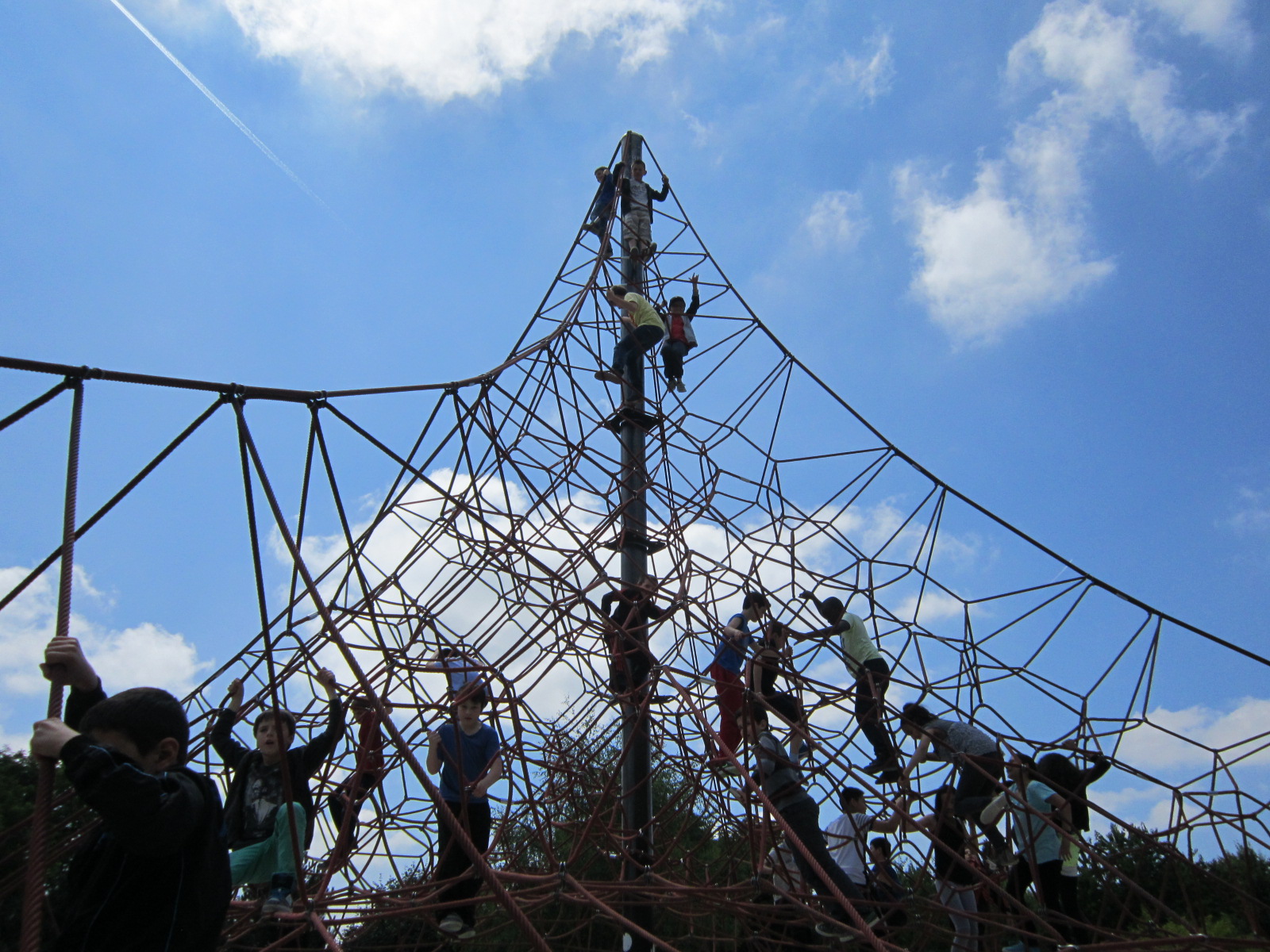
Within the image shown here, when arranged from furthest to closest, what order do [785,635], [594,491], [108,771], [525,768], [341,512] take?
[594,491]
[785,635]
[525,768]
[341,512]
[108,771]

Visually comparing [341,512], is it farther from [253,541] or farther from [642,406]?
[642,406]

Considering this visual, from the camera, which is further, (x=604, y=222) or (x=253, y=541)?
(x=604, y=222)

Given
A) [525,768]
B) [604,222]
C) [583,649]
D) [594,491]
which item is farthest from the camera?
[604,222]

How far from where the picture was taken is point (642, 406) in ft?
26.6

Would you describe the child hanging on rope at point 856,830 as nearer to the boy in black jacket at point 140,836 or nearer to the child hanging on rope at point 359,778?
the child hanging on rope at point 359,778

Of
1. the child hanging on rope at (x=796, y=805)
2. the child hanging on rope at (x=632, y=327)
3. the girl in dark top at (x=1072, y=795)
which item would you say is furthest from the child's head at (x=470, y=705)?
the child hanging on rope at (x=632, y=327)

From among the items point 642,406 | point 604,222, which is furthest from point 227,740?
point 604,222

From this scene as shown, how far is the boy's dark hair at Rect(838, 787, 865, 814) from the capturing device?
573 centimetres

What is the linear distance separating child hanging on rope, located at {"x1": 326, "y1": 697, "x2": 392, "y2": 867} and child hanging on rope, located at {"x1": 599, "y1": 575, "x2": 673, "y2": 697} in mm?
1513

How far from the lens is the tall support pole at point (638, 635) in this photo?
231 inches

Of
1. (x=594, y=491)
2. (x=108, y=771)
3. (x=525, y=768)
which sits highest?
(x=594, y=491)

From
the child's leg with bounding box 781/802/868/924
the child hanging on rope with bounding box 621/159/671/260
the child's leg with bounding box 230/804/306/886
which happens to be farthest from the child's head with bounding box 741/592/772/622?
the child hanging on rope with bounding box 621/159/671/260

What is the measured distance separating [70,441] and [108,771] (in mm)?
1287

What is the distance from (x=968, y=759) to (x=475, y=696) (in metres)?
2.69
